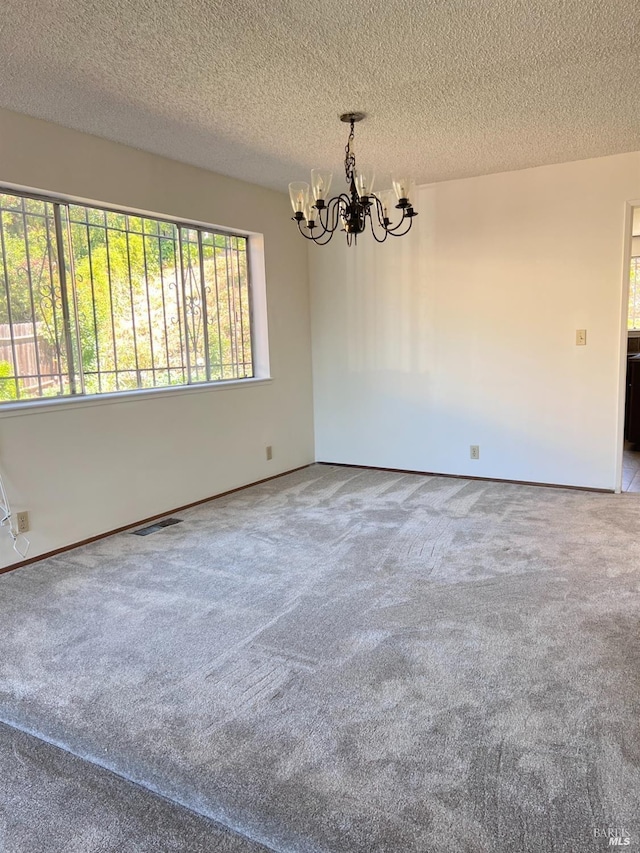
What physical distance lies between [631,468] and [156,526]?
4.02m

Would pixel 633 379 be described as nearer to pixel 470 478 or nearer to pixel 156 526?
pixel 470 478

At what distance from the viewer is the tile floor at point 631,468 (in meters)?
4.40

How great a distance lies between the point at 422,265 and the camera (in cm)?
470

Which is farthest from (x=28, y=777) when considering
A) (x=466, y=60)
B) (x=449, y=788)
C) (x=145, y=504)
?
(x=466, y=60)

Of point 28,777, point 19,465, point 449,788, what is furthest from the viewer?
point 19,465

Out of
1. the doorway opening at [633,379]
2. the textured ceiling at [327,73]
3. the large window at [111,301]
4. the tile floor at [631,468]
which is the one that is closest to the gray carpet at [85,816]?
the large window at [111,301]

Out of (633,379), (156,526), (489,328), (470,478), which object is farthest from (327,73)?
(633,379)

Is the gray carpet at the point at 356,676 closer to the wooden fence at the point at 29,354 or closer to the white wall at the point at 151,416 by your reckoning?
the white wall at the point at 151,416

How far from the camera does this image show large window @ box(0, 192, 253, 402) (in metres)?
3.15

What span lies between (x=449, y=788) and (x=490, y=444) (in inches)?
133

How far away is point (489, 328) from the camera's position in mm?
4500

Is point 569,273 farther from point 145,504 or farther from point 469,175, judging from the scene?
point 145,504

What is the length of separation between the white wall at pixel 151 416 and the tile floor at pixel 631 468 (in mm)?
2709

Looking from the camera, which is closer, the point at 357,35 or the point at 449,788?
the point at 449,788
